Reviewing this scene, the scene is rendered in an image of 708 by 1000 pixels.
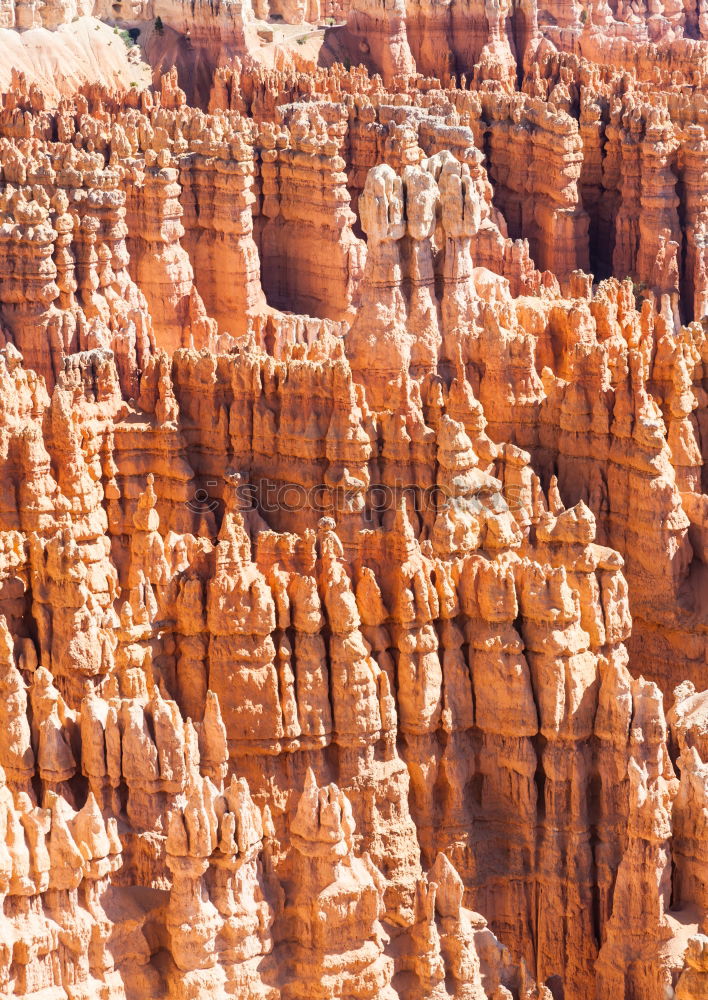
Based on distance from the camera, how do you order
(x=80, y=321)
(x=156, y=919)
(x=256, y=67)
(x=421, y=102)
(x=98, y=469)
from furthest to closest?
1. (x=256, y=67)
2. (x=421, y=102)
3. (x=80, y=321)
4. (x=98, y=469)
5. (x=156, y=919)

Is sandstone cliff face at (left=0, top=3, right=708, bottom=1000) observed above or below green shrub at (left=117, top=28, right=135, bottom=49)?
below

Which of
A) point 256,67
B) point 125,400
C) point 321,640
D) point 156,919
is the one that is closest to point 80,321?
point 125,400

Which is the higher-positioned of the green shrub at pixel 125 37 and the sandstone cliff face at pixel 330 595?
the green shrub at pixel 125 37

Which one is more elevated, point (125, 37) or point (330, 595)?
point (125, 37)

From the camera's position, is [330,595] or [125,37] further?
[125,37]

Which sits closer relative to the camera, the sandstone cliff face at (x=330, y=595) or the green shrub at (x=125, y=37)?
the sandstone cliff face at (x=330, y=595)

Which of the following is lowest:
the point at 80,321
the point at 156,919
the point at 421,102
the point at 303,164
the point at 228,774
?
the point at 156,919

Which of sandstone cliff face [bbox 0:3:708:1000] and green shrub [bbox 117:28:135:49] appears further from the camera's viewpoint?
green shrub [bbox 117:28:135:49]

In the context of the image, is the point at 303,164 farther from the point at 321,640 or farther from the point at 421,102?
the point at 321,640
